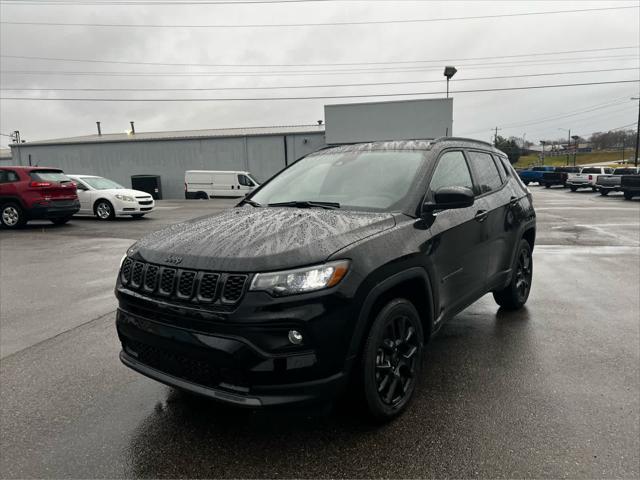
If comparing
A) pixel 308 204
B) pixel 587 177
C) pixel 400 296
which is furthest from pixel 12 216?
pixel 587 177

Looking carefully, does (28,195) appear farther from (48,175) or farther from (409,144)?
(409,144)

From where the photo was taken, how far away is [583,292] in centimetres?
594

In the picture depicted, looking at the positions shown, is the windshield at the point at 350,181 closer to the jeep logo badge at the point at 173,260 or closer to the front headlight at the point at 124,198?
the jeep logo badge at the point at 173,260

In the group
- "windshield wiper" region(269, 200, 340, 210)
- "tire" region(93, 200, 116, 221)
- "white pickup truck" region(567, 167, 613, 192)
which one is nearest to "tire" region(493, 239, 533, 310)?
"windshield wiper" region(269, 200, 340, 210)

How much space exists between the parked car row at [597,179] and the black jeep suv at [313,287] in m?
17.5

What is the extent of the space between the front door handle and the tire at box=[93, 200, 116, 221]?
45.8 feet

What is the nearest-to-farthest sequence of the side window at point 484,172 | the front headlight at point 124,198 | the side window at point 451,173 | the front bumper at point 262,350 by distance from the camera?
the front bumper at point 262,350 < the side window at point 451,173 < the side window at point 484,172 < the front headlight at point 124,198

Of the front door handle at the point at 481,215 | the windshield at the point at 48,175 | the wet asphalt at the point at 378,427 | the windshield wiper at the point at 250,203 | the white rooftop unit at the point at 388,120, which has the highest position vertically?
the white rooftop unit at the point at 388,120

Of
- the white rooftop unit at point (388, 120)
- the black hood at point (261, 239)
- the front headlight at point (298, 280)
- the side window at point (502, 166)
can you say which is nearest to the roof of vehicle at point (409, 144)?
the side window at point (502, 166)

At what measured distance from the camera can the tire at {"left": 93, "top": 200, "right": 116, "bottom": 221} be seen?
15195mm

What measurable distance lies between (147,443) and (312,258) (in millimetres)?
1498

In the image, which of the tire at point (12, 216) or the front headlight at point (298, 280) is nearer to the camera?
the front headlight at point (298, 280)

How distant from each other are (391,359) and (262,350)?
93 centimetres

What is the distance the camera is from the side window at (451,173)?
344cm
